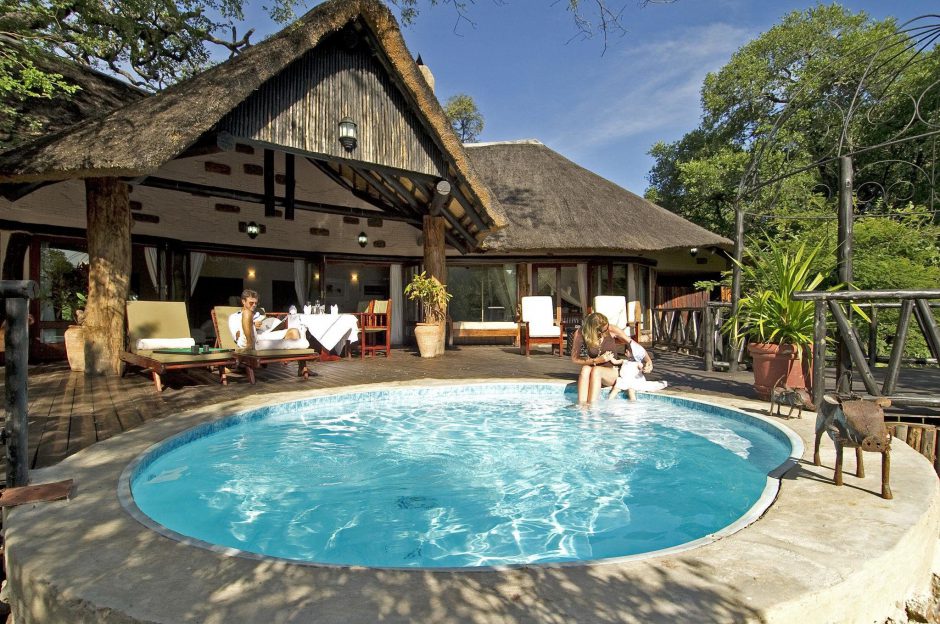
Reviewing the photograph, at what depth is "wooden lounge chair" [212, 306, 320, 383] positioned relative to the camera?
5520mm

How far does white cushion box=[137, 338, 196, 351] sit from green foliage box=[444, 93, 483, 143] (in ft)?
71.2

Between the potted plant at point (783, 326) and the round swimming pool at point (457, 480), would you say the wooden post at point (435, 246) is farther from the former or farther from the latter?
the potted plant at point (783, 326)

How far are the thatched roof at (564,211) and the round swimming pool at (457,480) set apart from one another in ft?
20.3

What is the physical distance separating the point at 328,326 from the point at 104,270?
2.96 meters

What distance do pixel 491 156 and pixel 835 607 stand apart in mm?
13129

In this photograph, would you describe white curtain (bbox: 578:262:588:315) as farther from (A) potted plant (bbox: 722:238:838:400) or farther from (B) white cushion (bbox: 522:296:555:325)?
(A) potted plant (bbox: 722:238:838:400)

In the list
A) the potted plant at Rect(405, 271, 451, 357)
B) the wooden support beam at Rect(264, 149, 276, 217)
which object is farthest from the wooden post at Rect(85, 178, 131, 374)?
the potted plant at Rect(405, 271, 451, 357)

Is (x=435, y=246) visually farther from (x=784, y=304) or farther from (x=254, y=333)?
(x=784, y=304)

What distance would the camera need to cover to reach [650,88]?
1563 centimetres

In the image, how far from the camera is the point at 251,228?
30.8 ft

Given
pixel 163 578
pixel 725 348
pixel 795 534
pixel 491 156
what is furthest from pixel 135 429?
pixel 491 156

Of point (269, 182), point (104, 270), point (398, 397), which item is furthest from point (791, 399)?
point (269, 182)

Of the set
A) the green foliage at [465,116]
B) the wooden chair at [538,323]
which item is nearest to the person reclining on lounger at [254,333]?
the wooden chair at [538,323]

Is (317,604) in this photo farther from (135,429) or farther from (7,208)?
(7,208)
